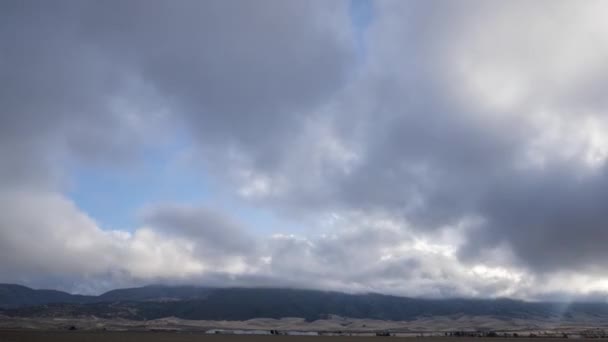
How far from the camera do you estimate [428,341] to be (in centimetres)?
10225

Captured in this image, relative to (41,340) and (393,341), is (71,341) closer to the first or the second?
(41,340)

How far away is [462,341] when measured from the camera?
10438cm

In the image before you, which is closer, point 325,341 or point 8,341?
point 8,341

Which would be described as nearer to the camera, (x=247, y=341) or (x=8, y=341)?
(x=8, y=341)

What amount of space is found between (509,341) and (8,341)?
99416 millimetres

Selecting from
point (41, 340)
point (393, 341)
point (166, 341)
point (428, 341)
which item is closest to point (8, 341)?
point (41, 340)

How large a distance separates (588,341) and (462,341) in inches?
949

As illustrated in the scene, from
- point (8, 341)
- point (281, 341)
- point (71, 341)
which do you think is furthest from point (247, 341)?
point (8, 341)

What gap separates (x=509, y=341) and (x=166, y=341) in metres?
75.1

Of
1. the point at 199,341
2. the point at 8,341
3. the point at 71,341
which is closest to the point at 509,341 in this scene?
the point at 199,341

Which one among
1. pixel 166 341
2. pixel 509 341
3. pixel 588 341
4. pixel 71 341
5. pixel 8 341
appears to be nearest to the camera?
pixel 8 341

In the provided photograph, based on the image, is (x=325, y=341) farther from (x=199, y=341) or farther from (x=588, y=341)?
(x=588, y=341)

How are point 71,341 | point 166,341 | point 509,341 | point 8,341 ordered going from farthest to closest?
point 509,341 → point 166,341 → point 71,341 → point 8,341

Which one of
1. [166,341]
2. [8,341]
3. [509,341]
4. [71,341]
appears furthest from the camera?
[509,341]
